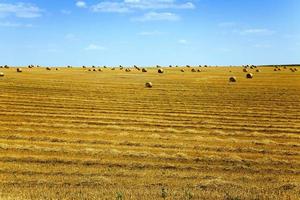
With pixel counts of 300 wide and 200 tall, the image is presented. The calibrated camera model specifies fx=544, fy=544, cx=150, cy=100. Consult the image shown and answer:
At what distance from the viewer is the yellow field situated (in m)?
14.0

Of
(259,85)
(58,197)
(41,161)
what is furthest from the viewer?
(259,85)

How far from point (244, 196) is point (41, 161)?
7174mm

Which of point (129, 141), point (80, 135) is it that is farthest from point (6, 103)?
point (129, 141)

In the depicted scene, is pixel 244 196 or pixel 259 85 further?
pixel 259 85

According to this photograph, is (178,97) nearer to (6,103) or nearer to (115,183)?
(6,103)

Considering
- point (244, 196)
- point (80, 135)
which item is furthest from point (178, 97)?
point (244, 196)

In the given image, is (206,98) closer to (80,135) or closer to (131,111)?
(131,111)

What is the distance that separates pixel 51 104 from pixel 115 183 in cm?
1636

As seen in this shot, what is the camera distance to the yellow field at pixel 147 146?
13984 millimetres

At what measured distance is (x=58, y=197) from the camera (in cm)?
→ 1202

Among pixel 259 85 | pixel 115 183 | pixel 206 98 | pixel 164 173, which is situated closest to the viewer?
pixel 115 183

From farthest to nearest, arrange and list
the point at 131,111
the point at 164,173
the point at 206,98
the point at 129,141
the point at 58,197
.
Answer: the point at 206,98 → the point at 131,111 → the point at 129,141 → the point at 164,173 → the point at 58,197

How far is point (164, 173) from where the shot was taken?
16.0 metres

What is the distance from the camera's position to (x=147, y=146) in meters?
19.7
